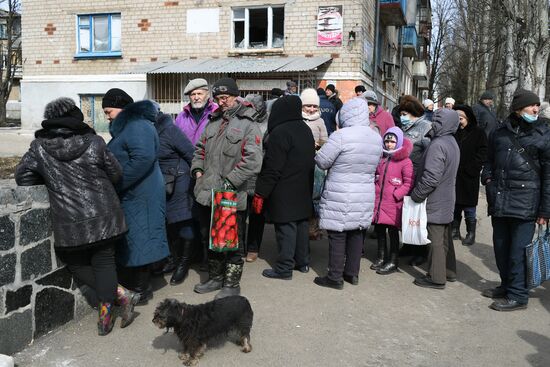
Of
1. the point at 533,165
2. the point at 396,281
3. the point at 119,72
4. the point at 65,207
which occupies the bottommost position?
the point at 396,281

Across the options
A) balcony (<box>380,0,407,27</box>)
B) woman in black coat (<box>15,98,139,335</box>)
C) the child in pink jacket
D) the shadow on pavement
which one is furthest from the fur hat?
balcony (<box>380,0,407,27</box>)

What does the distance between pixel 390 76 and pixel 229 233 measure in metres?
18.0

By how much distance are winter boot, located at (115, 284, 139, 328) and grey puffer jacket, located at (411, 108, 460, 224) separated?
274 centimetres

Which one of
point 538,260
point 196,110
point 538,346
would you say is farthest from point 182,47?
point 538,346

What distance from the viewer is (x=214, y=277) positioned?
14.7 ft

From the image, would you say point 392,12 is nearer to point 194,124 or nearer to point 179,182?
point 194,124

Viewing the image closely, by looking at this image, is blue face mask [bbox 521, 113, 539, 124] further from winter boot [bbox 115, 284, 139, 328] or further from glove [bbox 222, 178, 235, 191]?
winter boot [bbox 115, 284, 139, 328]

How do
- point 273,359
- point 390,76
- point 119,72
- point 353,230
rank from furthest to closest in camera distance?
1. point 390,76
2. point 119,72
3. point 353,230
4. point 273,359

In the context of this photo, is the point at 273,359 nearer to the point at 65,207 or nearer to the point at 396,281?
the point at 65,207

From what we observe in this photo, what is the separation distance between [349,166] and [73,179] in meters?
2.34

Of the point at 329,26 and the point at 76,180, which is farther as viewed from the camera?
the point at 329,26

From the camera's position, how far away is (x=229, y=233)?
4.13 m

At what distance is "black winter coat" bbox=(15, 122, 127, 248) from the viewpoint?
10.7 feet

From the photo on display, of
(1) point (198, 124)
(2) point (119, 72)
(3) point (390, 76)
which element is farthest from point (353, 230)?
(3) point (390, 76)
